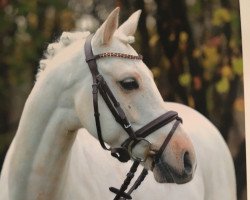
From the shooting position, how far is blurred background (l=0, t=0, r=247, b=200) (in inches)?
52.4

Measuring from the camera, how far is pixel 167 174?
1.00 m

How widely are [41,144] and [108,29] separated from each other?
26 centimetres

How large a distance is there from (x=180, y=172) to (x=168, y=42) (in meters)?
0.54

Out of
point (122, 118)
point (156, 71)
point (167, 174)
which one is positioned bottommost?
point (167, 174)

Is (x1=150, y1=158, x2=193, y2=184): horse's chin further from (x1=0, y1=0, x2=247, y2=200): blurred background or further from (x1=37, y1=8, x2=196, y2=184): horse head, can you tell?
(x1=0, y1=0, x2=247, y2=200): blurred background

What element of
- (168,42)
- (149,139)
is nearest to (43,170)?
(149,139)

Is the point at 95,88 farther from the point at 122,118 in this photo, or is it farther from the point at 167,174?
the point at 167,174

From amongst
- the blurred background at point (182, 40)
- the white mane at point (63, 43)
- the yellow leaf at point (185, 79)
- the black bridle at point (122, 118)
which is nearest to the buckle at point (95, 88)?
the black bridle at point (122, 118)

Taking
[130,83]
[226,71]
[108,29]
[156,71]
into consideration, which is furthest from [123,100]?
[226,71]

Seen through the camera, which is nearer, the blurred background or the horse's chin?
the horse's chin

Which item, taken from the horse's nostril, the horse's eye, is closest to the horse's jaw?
the horse's nostril

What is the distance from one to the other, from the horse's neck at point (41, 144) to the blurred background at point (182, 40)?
1.15ft

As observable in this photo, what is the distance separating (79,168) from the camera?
1.11 meters

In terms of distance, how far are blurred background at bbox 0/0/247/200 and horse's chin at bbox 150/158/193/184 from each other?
0.44 m
